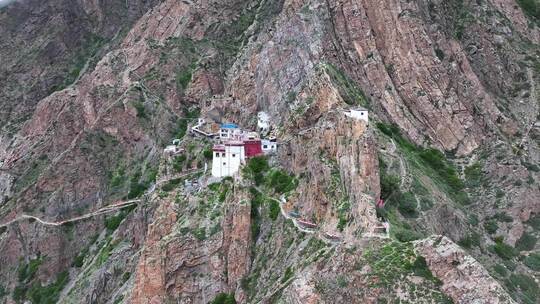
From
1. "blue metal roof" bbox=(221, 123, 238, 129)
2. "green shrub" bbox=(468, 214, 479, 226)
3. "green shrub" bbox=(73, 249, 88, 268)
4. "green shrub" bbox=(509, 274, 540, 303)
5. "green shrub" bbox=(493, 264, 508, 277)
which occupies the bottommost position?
"green shrub" bbox=(73, 249, 88, 268)

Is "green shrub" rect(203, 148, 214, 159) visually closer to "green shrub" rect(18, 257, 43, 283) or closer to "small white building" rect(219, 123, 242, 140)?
"small white building" rect(219, 123, 242, 140)

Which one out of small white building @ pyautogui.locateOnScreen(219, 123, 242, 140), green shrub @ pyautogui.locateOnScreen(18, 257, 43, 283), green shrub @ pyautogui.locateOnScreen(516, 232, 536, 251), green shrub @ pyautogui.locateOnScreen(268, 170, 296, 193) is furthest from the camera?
green shrub @ pyautogui.locateOnScreen(18, 257, 43, 283)

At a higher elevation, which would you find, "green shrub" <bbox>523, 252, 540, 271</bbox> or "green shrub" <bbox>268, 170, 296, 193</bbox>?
"green shrub" <bbox>268, 170, 296, 193</bbox>

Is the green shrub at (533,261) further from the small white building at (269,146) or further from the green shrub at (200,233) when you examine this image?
the green shrub at (200,233)

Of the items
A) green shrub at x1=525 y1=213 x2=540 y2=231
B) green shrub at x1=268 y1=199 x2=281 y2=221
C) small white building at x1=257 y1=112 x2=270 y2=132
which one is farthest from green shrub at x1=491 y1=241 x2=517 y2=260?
small white building at x1=257 y1=112 x2=270 y2=132

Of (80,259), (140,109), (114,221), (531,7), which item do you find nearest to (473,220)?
(114,221)

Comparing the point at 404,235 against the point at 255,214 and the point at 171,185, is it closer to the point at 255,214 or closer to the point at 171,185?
the point at 255,214

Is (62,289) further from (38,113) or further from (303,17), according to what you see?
(303,17)
